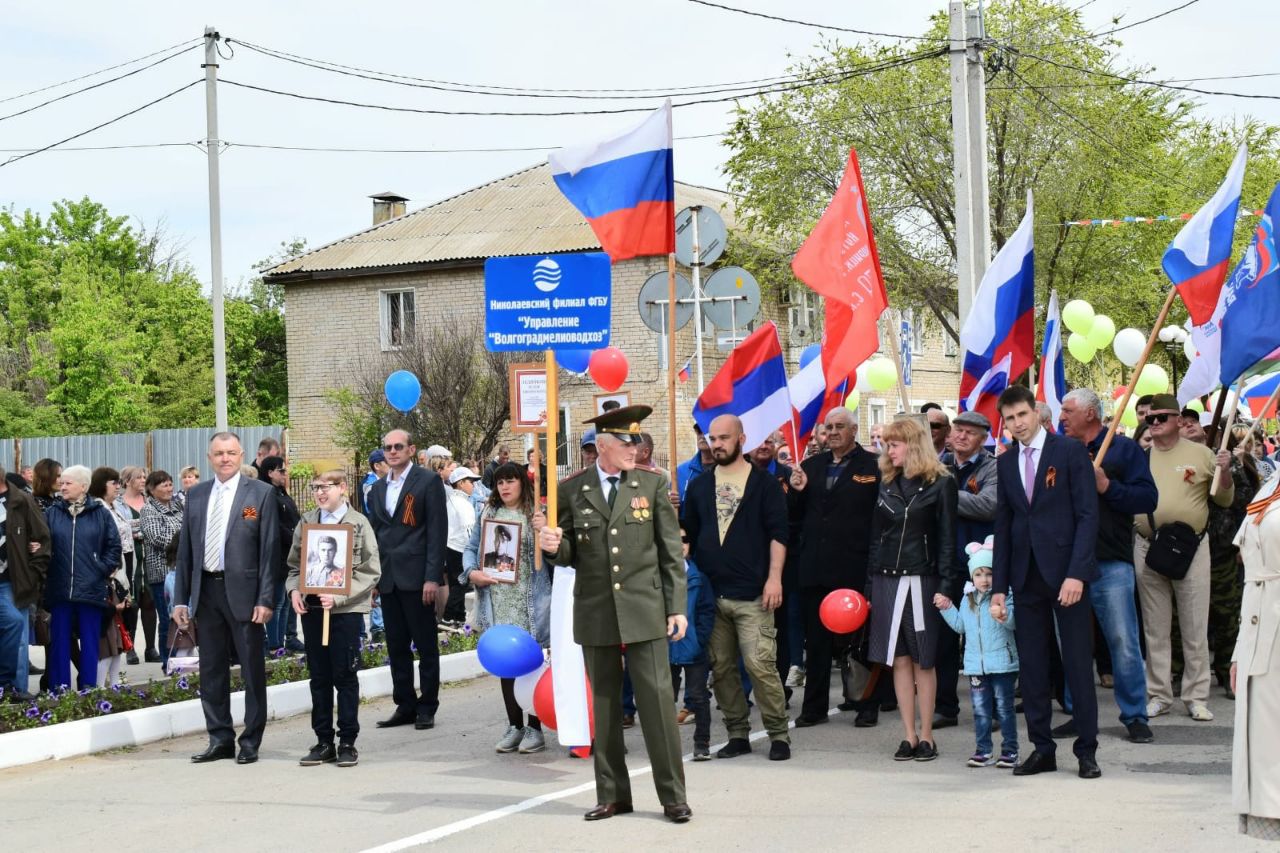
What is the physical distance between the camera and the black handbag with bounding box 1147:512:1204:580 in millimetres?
9938

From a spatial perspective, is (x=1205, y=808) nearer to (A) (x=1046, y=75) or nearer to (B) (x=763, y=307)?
(A) (x=1046, y=75)

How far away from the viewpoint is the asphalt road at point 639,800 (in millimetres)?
7102

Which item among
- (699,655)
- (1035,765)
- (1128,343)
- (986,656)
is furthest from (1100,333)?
(1035,765)

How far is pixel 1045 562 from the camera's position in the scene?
8.28m

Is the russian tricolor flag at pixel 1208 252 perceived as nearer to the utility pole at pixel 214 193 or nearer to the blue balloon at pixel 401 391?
the blue balloon at pixel 401 391

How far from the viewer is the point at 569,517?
792 centimetres

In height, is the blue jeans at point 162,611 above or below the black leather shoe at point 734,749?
above

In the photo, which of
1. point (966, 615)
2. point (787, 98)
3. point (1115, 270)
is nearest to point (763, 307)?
point (787, 98)

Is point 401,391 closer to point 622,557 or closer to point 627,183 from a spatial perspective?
point 627,183

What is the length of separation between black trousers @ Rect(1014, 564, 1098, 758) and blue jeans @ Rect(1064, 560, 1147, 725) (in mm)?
947

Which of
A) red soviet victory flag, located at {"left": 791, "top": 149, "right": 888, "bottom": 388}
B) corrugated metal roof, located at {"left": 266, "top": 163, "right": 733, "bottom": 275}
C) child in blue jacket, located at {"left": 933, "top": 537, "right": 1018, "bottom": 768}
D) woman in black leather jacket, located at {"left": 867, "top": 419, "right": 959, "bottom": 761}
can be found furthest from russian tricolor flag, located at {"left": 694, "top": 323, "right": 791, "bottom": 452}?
corrugated metal roof, located at {"left": 266, "top": 163, "right": 733, "bottom": 275}

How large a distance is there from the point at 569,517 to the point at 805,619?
9.97 ft

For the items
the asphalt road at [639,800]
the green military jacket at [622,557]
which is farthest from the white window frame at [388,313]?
the green military jacket at [622,557]

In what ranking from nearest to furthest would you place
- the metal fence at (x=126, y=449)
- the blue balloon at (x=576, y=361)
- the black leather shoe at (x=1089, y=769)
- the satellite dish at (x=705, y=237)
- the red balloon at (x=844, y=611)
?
the black leather shoe at (x=1089, y=769), the red balloon at (x=844, y=611), the blue balloon at (x=576, y=361), the satellite dish at (x=705, y=237), the metal fence at (x=126, y=449)
